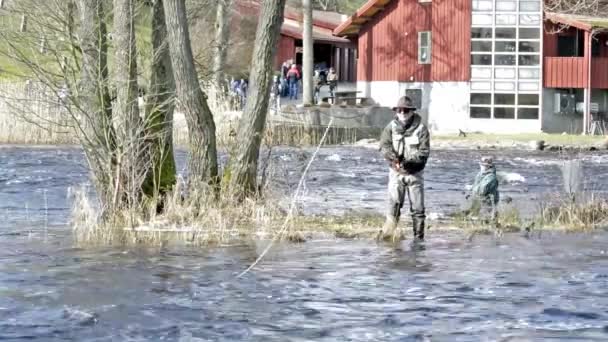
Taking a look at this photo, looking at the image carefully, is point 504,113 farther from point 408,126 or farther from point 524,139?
point 408,126

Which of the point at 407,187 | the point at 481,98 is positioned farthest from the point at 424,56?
the point at 407,187

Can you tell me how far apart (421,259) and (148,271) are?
11.2ft

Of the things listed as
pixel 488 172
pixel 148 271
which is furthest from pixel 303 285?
pixel 488 172

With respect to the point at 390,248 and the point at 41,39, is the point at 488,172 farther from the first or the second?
the point at 41,39

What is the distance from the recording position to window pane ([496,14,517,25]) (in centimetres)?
5406

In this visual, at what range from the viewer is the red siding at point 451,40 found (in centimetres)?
5550

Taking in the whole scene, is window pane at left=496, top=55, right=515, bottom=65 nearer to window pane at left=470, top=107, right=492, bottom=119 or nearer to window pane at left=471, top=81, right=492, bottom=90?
window pane at left=471, top=81, right=492, bottom=90

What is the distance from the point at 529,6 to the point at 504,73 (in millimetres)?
3087

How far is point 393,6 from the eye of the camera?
57969 mm

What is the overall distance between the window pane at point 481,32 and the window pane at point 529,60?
181cm

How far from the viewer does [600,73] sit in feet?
174

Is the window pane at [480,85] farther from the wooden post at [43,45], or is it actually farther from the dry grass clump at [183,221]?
the wooden post at [43,45]

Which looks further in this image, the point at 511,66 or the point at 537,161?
the point at 511,66

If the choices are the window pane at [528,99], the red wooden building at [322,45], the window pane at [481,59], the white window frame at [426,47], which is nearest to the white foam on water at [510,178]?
the window pane at [528,99]
